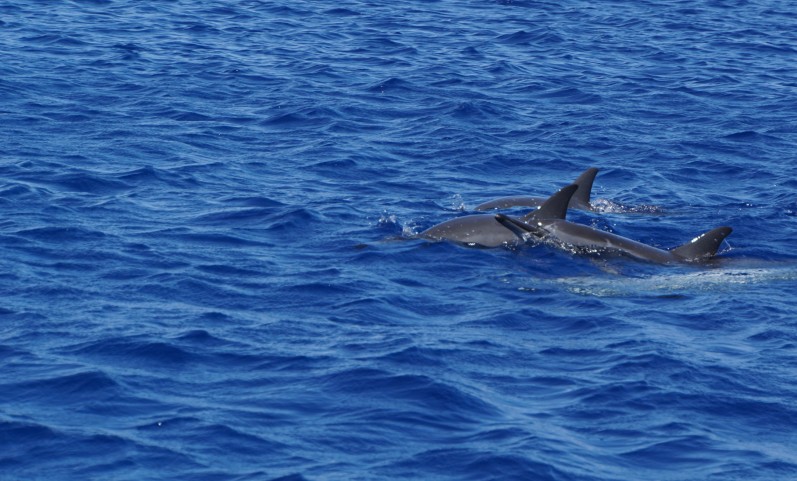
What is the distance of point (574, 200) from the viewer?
22562 millimetres

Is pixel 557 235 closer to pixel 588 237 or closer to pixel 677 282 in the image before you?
pixel 588 237

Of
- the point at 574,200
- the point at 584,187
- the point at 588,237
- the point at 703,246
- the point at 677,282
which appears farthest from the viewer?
the point at 574,200

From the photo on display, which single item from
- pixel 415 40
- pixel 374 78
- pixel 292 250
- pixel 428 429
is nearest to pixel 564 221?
pixel 292 250

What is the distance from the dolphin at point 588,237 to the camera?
63.5 feet

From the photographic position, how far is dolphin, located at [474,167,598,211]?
22.0 meters

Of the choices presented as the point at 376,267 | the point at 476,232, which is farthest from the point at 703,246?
the point at 376,267

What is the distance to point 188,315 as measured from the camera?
1592cm

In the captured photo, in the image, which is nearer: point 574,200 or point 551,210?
point 551,210

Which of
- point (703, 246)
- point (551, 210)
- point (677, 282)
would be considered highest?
point (551, 210)

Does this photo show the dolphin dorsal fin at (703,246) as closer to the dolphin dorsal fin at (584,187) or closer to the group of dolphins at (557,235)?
the group of dolphins at (557,235)

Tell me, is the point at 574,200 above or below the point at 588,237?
below

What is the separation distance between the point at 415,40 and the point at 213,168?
14431 millimetres

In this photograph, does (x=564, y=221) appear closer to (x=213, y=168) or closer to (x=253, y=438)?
(x=213, y=168)

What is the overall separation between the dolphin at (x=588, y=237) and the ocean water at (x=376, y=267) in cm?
33
